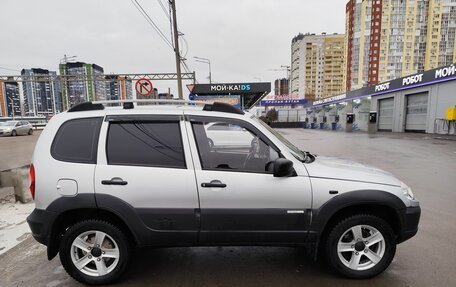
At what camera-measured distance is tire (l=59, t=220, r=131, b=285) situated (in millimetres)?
2822

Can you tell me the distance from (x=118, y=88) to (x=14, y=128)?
15106mm

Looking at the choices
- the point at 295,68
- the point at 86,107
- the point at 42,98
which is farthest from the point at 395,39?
the point at 86,107

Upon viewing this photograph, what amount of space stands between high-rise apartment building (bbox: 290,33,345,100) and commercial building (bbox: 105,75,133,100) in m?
82.7

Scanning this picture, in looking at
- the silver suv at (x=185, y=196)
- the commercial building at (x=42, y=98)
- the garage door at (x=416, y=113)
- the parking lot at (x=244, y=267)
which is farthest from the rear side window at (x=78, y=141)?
the commercial building at (x=42, y=98)

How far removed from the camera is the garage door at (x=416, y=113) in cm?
2633

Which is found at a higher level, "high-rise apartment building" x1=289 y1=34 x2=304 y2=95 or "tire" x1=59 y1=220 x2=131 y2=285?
"high-rise apartment building" x1=289 y1=34 x2=304 y2=95

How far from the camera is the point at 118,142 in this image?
287cm

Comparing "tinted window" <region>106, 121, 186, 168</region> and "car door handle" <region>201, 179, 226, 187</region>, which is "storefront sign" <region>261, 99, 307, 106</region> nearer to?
"tinted window" <region>106, 121, 186, 168</region>

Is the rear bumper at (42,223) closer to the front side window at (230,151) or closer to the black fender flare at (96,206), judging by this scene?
the black fender flare at (96,206)

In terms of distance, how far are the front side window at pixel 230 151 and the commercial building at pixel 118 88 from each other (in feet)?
93.9

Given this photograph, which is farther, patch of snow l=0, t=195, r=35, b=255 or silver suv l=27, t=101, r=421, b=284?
patch of snow l=0, t=195, r=35, b=255

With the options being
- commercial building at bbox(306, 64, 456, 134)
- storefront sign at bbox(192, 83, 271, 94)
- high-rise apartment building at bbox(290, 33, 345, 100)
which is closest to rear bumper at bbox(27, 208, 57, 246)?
storefront sign at bbox(192, 83, 271, 94)

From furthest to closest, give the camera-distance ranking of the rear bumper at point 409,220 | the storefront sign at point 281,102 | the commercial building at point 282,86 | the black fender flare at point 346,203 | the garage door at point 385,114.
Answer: the commercial building at point 282,86 < the storefront sign at point 281,102 < the garage door at point 385,114 < the rear bumper at point 409,220 < the black fender flare at point 346,203

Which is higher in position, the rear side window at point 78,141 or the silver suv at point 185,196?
the rear side window at point 78,141
